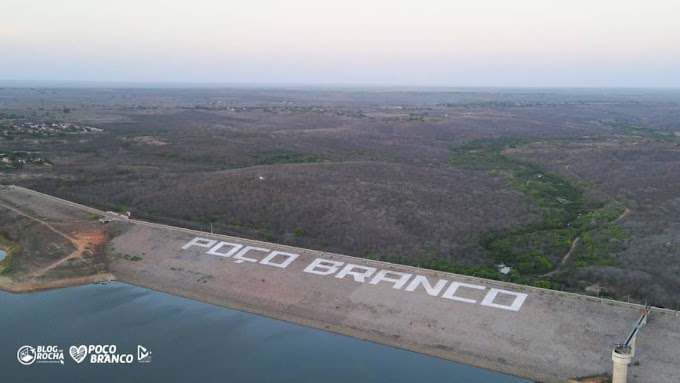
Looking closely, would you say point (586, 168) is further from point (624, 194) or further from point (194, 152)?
point (194, 152)

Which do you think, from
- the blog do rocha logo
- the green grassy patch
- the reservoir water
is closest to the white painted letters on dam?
the green grassy patch

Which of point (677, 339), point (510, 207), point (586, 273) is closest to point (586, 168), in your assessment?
point (510, 207)

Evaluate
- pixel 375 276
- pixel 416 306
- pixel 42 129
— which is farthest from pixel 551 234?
pixel 42 129

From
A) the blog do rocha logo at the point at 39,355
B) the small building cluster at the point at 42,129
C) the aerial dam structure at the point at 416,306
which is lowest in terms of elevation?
the blog do rocha logo at the point at 39,355

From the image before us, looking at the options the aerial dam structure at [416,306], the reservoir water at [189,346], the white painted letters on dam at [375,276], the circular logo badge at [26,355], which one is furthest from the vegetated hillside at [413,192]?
the circular logo badge at [26,355]

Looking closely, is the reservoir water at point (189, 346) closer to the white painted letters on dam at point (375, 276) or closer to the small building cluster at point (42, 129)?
the white painted letters on dam at point (375, 276)

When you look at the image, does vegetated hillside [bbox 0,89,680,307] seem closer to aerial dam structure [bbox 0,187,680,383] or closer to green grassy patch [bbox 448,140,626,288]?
green grassy patch [bbox 448,140,626,288]
